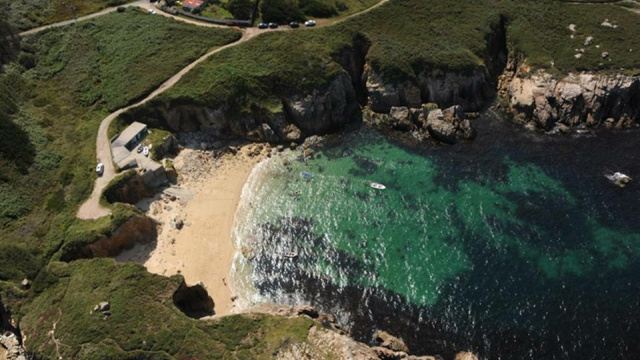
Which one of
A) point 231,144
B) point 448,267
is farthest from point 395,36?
point 448,267

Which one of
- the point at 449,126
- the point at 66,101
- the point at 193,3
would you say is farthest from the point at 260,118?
the point at 66,101

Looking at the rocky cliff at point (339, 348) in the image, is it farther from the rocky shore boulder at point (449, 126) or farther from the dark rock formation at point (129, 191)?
the rocky shore boulder at point (449, 126)

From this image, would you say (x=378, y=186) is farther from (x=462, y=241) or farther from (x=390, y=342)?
(x=390, y=342)

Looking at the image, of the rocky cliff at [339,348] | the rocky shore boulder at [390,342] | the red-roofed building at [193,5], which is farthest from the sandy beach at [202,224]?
the red-roofed building at [193,5]

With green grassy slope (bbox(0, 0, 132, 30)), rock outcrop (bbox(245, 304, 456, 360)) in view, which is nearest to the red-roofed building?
green grassy slope (bbox(0, 0, 132, 30))

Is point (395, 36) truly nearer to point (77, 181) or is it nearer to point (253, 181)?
point (253, 181)

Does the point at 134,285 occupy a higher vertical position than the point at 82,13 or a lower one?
lower
